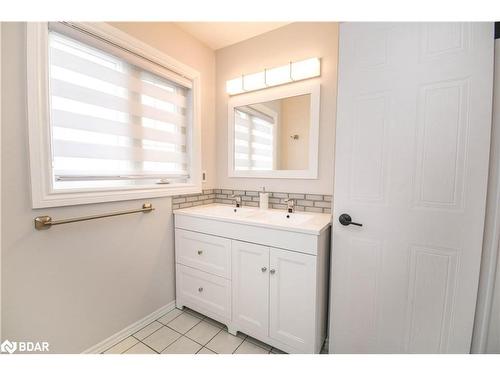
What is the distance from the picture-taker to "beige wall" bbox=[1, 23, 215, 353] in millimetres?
1019

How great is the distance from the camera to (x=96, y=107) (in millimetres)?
1374

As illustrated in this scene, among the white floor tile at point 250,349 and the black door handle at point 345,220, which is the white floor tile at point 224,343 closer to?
the white floor tile at point 250,349

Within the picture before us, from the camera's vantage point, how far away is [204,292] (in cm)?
167

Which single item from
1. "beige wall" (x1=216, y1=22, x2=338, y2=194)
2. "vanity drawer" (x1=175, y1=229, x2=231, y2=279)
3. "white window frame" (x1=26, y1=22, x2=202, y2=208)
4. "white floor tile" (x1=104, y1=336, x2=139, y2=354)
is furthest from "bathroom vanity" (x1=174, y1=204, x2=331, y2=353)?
"white window frame" (x1=26, y1=22, x2=202, y2=208)

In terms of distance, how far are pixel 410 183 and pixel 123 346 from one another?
2023 millimetres

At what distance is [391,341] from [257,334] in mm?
787

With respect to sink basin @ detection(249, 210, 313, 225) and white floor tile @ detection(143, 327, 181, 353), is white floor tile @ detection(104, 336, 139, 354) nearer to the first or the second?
white floor tile @ detection(143, 327, 181, 353)

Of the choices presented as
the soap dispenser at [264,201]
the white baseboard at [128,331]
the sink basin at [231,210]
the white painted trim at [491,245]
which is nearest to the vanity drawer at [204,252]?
the sink basin at [231,210]

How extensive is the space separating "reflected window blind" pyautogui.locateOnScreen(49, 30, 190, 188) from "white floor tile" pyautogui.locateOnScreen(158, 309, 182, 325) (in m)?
1.12

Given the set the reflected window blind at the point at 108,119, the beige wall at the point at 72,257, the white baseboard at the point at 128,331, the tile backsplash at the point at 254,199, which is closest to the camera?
the beige wall at the point at 72,257

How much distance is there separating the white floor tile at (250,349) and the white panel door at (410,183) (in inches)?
18.2

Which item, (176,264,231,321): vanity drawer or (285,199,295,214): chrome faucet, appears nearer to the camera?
(176,264,231,321): vanity drawer

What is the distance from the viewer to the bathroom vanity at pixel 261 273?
1.25 metres

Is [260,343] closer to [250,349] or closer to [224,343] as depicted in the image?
[250,349]
